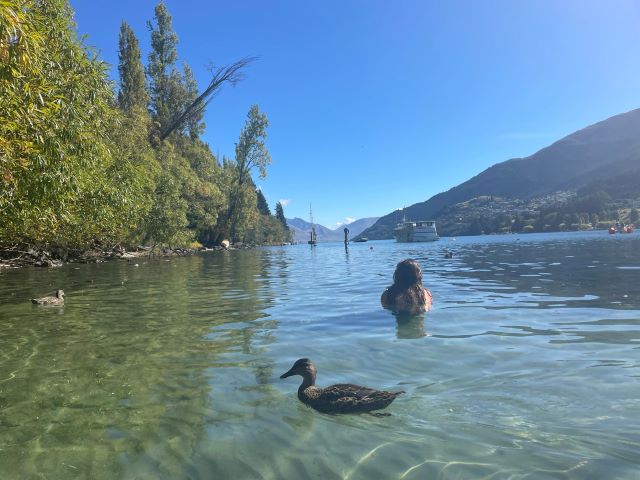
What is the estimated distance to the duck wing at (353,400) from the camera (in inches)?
219

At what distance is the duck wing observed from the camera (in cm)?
556

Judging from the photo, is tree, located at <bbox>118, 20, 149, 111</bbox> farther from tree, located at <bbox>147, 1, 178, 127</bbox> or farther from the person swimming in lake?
the person swimming in lake

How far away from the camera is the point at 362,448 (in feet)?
15.4

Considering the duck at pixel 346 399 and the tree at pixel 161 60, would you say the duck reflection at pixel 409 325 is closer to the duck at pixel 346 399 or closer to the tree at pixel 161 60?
the duck at pixel 346 399

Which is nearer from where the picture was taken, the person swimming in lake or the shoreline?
the person swimming in lake

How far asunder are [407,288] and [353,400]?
7.76 metres

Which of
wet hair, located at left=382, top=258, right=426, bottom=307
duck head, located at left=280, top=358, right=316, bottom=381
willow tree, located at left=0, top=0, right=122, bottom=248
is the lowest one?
duck head, located at left=280, top=358, right=316, bottom=381

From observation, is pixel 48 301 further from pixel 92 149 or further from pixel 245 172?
pixel 245 172

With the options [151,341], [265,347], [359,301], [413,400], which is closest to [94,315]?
[151,341]

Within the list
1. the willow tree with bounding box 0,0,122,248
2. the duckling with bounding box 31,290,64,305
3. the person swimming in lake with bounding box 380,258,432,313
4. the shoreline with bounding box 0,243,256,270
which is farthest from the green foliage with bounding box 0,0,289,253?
the person swimming in lake with bounding box 380,258,432,313

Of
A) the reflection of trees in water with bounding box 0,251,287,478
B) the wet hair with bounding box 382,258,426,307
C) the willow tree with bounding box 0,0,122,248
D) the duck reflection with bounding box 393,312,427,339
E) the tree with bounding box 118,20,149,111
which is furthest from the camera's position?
the tree with bounding box 118,20,149,111

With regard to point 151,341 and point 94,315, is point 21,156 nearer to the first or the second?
point 94,315

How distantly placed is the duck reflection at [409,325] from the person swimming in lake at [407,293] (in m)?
0.24

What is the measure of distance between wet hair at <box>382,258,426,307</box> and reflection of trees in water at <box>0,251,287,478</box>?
3.88 meters
